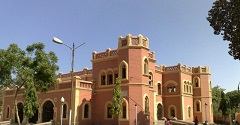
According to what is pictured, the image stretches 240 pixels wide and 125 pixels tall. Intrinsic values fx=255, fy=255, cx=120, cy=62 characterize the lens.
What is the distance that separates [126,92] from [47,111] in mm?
10034

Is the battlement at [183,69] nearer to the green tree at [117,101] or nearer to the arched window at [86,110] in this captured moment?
the green tree at [117,101]

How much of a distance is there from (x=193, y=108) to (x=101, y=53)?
15.5 m

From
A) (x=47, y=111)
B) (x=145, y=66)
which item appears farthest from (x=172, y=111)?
(x=47, y=111)

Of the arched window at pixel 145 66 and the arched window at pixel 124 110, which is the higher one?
→ the arched window at pixel 145 66

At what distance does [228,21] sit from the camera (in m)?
16.0

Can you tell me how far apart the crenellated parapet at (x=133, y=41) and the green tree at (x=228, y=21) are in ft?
29.7

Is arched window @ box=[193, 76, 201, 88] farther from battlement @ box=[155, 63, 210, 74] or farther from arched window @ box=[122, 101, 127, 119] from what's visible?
arched window @ box=[122, 101, 127, 119]

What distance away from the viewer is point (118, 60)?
83.6 feet

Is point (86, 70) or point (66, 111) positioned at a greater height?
point (86, 70)

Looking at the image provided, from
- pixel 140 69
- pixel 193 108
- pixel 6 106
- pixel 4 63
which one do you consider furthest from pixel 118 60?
pixel 6 106

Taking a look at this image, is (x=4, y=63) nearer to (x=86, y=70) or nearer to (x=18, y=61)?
(x=18, y=61)

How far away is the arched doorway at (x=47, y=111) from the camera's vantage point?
92.0ft

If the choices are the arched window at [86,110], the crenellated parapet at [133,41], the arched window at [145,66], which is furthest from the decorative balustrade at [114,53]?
the arched window at [86,110]

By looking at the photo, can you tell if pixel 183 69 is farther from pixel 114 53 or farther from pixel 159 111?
pixel 114 53
